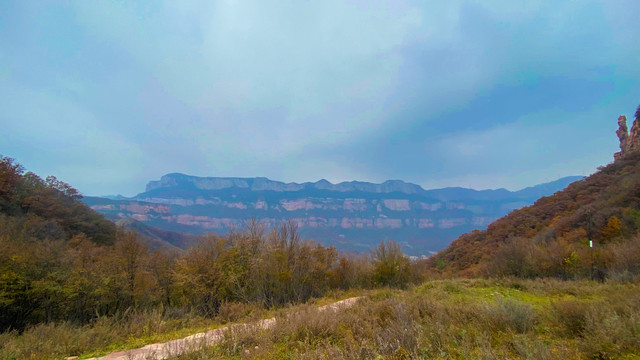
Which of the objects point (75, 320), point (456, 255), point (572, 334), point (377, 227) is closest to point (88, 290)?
point (75, 320)

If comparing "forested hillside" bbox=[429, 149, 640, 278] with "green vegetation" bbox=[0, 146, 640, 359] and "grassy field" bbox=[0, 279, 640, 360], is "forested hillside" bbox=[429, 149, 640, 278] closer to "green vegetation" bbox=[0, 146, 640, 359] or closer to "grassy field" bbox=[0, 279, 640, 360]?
"green vegetation" bbox=[0, 146, 640, 359]

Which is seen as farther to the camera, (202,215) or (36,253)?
(202,215)

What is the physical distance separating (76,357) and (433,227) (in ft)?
656

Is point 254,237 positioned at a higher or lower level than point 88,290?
higher

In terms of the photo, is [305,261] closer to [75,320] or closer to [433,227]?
[75,320]

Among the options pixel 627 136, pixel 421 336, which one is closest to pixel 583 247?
pixel 421 336

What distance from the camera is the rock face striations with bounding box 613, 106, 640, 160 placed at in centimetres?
4909

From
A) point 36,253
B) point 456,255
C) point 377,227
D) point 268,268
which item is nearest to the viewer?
point 36,253

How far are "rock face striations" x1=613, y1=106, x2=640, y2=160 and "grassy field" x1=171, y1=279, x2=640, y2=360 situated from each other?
2662 inches

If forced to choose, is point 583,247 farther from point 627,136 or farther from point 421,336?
point 627,136

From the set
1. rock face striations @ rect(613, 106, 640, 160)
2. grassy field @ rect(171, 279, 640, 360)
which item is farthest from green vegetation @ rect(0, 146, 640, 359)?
rock face striations @ rect(613, 106, 640, 160)

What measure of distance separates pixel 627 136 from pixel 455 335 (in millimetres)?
83094

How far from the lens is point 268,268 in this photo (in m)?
14.9

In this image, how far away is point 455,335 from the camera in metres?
4.84
